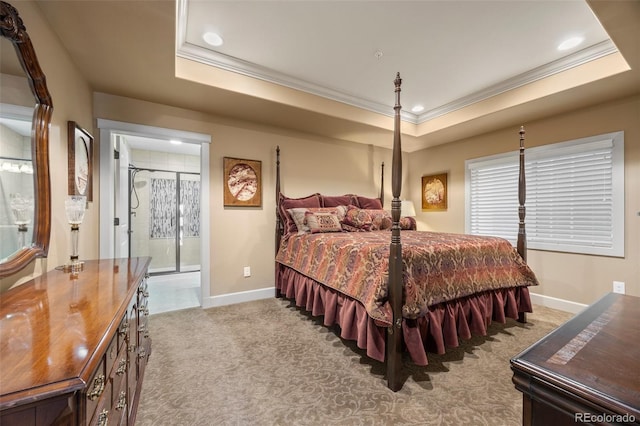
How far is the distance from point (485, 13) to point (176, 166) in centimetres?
542

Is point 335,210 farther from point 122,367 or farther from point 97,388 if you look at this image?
point 97,388

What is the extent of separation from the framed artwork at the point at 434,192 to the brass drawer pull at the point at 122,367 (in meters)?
4.48

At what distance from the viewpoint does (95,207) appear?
255cm

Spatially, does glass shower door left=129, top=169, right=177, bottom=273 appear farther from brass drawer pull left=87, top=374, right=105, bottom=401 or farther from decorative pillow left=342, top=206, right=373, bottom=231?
brass drawer pull left=87, top=374, right=105, bottom=401

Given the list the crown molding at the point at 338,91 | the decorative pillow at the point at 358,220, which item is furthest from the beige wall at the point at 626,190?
the decorative pillow at the point at 358,220

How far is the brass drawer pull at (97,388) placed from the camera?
70cm

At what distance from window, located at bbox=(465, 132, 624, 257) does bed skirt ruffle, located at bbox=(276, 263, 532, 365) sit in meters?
1.15

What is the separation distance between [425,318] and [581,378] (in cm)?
139

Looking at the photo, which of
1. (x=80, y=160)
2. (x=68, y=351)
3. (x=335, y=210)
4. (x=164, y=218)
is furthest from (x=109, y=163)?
(x=164, y=218)

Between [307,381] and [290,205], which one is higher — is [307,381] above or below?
below

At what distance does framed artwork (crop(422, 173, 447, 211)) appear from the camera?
4.45 meters

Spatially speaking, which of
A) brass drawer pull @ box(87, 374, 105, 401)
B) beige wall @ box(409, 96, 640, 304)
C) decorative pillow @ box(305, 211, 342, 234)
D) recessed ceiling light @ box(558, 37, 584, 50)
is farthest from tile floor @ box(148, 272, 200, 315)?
recessed ceiling light @ box(558, 37, 584, 50)

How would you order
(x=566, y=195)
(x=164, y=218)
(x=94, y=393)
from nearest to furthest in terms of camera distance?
(x=94, y=393)
(x=566, y=195)
(x=164, y=218)

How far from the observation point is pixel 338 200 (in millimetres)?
3930
